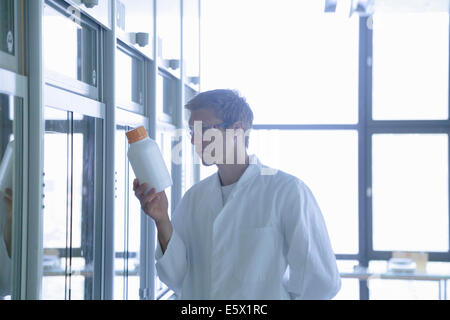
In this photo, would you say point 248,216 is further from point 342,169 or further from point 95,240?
point 342,169

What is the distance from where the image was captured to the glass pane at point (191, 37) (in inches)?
120

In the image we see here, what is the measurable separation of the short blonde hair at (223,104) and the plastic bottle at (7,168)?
475 millimetres

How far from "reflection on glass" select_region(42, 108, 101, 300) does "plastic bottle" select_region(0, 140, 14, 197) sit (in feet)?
0.61

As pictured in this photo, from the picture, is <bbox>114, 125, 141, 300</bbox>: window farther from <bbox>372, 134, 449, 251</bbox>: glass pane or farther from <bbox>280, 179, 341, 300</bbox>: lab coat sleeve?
<bbox>372, 134, 449, 251</bbox>: glass pane

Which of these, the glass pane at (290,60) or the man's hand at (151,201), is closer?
the man's hand at (151,201)

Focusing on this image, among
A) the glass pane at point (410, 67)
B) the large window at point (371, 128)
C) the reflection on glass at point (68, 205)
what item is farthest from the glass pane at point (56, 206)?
the glass pane at point (410, 67)

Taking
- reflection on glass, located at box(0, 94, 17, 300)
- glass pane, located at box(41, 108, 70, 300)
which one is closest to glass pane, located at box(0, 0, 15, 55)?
reflection on glass, located at box(0, 94, 17, 300)

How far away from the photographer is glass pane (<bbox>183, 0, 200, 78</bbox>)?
10.0 feet

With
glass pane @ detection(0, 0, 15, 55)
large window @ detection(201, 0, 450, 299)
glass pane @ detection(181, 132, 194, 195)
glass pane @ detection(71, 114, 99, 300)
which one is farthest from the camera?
large window @ detection(201, 0, 450, 299)

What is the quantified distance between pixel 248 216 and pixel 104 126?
967mm

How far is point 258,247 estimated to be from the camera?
1.01m

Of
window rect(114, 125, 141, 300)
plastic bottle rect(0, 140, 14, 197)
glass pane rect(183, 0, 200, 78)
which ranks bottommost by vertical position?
window rect(114, 125, 141, 300)

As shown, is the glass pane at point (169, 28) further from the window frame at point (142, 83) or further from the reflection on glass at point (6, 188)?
the reflection on glass at point (6, 188)
